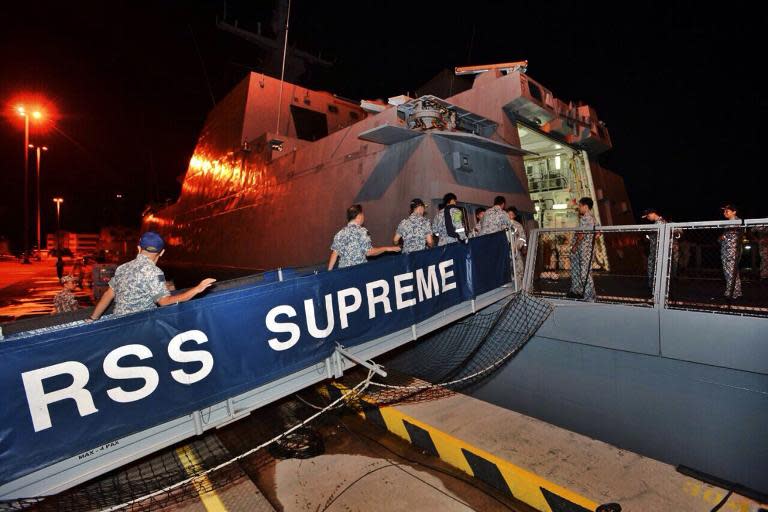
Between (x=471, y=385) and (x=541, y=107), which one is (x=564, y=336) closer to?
(x=471, y=385)

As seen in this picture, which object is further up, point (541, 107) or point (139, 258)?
point (541, 107)

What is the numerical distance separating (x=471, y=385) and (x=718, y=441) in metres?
3.10

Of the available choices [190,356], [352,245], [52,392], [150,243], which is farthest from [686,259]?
[52,392]

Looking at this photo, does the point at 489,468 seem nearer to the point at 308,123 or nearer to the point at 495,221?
the point at 495,221

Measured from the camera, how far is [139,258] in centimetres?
313

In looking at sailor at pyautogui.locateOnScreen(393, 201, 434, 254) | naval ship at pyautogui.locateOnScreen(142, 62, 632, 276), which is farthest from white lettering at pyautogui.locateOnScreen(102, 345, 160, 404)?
naval ship at pyautogui.locateOnScreen(142, 62, 632, 276)

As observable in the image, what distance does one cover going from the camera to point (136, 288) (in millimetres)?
3012

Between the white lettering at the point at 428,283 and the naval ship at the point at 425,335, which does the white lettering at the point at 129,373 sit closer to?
the naval ship at the point at 425,335

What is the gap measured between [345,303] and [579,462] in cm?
259

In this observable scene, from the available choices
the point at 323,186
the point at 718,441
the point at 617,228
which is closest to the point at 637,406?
the point at 718,441

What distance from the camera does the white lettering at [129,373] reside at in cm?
238

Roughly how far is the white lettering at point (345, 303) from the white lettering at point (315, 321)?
11cm

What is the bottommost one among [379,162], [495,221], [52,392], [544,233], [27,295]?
[27,295]

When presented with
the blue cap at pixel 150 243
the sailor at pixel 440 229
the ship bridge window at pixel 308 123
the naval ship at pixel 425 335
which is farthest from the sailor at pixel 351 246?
the ship bridge window at pixel 308 123
